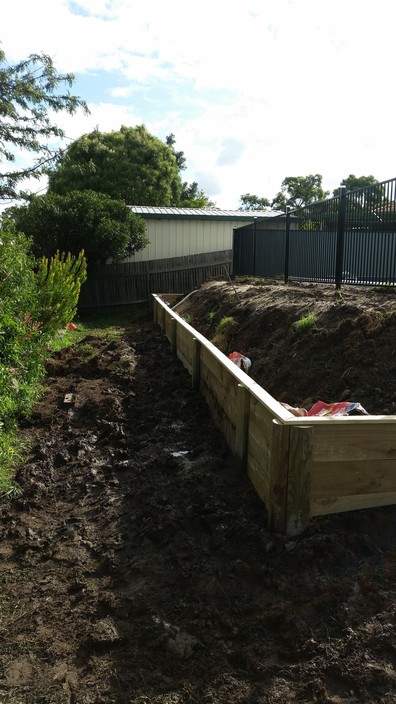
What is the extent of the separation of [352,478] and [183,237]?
1816 cm

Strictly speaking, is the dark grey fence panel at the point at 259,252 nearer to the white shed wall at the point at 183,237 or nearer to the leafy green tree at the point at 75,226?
the leafy green tree at the point at 75,226

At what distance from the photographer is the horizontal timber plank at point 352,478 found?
10.7 feet

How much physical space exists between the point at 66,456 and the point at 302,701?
335 cm

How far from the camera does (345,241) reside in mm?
8031

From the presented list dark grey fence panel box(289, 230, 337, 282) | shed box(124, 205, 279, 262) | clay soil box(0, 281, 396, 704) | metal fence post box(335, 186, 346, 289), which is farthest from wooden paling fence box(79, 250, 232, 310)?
clay soil box(0, 281, 396, 704)

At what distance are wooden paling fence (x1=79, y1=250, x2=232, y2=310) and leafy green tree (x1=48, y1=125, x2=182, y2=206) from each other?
1544 centimetres

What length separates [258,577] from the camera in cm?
301

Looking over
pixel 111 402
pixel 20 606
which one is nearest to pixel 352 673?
pixel 20 606

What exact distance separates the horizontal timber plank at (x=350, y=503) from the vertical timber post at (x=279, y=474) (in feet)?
0.63

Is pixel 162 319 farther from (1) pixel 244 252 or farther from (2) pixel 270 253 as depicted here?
(1) pixel 244 252

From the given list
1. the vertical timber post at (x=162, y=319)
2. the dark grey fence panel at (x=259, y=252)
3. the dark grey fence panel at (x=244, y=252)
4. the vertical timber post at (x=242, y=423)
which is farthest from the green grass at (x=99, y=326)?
the vertical timber post at (x=242, y=423)

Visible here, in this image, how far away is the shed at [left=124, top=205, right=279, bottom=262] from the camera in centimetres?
2000

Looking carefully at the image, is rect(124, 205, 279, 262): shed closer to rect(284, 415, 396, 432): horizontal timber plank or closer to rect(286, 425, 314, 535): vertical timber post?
rect(284, 415, 396, 432): horizontal timber plank

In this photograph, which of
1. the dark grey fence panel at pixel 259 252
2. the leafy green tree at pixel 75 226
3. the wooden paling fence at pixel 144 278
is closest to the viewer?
the dark grey fence panel at pixel 259 252
